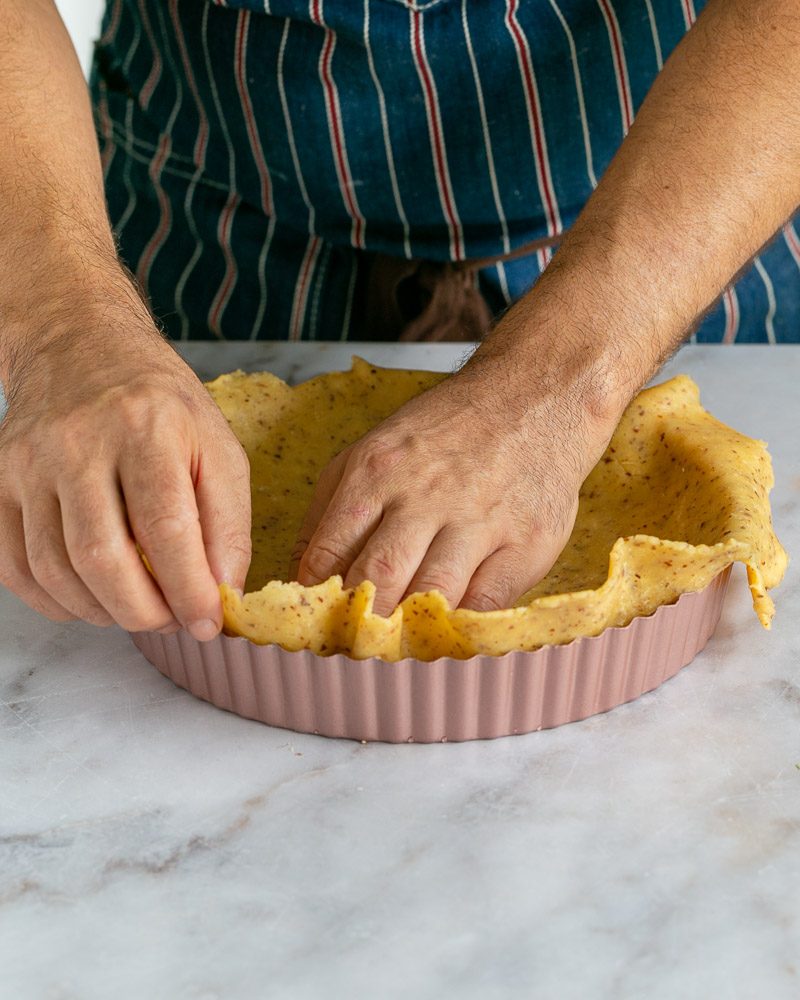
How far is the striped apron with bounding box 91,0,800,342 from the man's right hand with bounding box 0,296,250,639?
50 cm

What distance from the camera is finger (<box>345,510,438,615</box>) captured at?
33.1 inches

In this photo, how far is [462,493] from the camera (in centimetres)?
88

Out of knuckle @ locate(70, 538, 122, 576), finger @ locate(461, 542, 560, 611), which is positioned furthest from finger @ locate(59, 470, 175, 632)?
finger @ locate(461, 542, 560, 611)

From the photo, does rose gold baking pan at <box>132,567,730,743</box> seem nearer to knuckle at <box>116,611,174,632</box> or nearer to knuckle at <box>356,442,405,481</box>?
knuckle at <box>116,611,174,632</box>


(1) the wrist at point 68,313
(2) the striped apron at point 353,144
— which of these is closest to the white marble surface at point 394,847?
(1) the wrist at point 68,313

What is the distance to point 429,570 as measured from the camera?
2.77ft

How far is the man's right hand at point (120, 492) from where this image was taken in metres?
0.79

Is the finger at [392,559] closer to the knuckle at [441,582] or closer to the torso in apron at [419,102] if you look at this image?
the knuckle at [441,582]

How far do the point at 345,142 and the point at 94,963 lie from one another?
896mm

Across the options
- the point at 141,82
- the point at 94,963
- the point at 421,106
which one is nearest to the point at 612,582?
the point at 94,963

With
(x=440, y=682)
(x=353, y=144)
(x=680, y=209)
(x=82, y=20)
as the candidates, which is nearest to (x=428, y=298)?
(x=353, y=144)

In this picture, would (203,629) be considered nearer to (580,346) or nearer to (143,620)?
(143,620)

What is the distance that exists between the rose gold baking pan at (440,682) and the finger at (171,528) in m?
0.06

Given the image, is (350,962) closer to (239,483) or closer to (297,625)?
(297,625)
